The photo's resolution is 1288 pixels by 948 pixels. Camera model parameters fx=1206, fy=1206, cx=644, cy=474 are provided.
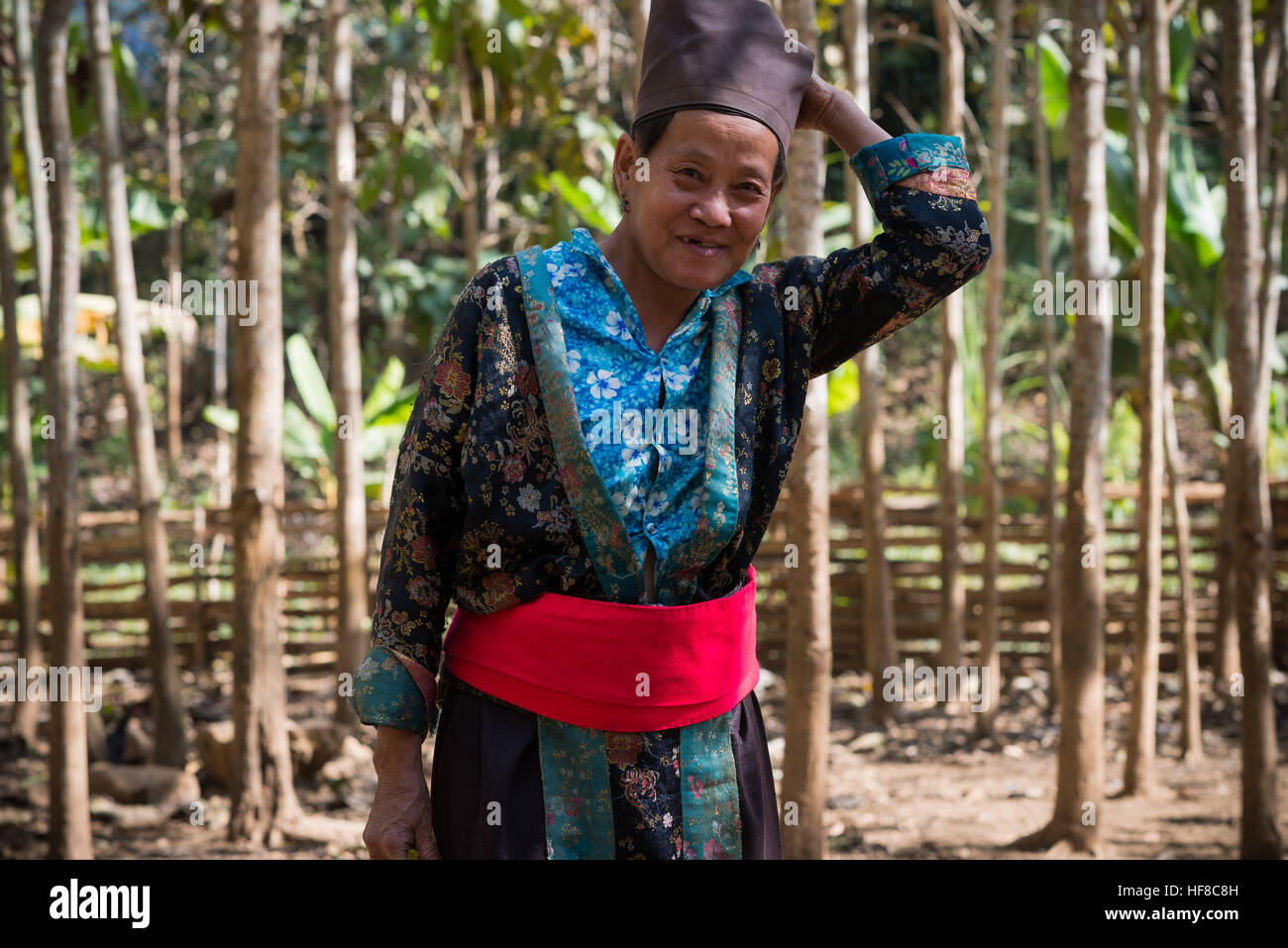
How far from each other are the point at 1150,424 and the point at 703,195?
4.10m

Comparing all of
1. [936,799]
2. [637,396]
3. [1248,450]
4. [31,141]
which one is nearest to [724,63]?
[637,396]

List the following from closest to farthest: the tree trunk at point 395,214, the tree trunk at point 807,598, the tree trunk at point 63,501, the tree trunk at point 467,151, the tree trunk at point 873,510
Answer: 1. the tree trunk at point 807,598
2. the tree trunk at point 63,501
3. the tree trunk at point 873,510
4. the tree trunk at point 467,151
5. the tree trunk at point 395,214

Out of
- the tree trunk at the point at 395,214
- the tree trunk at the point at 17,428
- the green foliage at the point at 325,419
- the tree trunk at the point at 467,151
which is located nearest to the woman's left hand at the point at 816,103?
the tree trunk at the point at 17,428

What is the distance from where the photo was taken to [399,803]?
5.25ft

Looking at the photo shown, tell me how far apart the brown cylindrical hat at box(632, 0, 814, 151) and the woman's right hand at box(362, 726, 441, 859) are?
93 centimetres

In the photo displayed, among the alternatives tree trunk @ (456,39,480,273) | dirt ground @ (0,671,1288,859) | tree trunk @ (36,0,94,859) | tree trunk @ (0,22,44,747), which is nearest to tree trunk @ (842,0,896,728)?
dirt ground @ (0,671,1288,859)

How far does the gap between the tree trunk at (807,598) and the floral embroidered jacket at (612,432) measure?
2.13 metres

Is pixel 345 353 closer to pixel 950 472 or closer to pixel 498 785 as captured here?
pixel 950 472

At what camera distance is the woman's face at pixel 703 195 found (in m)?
1.61

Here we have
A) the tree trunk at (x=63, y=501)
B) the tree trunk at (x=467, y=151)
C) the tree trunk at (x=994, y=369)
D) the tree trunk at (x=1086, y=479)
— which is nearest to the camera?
the tree trunk at (x=63, y=501)

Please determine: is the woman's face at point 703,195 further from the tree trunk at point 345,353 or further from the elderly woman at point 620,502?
the tree trunk at point 345,353

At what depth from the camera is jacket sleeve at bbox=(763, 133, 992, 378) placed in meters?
1.69

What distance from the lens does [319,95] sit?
14484 millimetres
